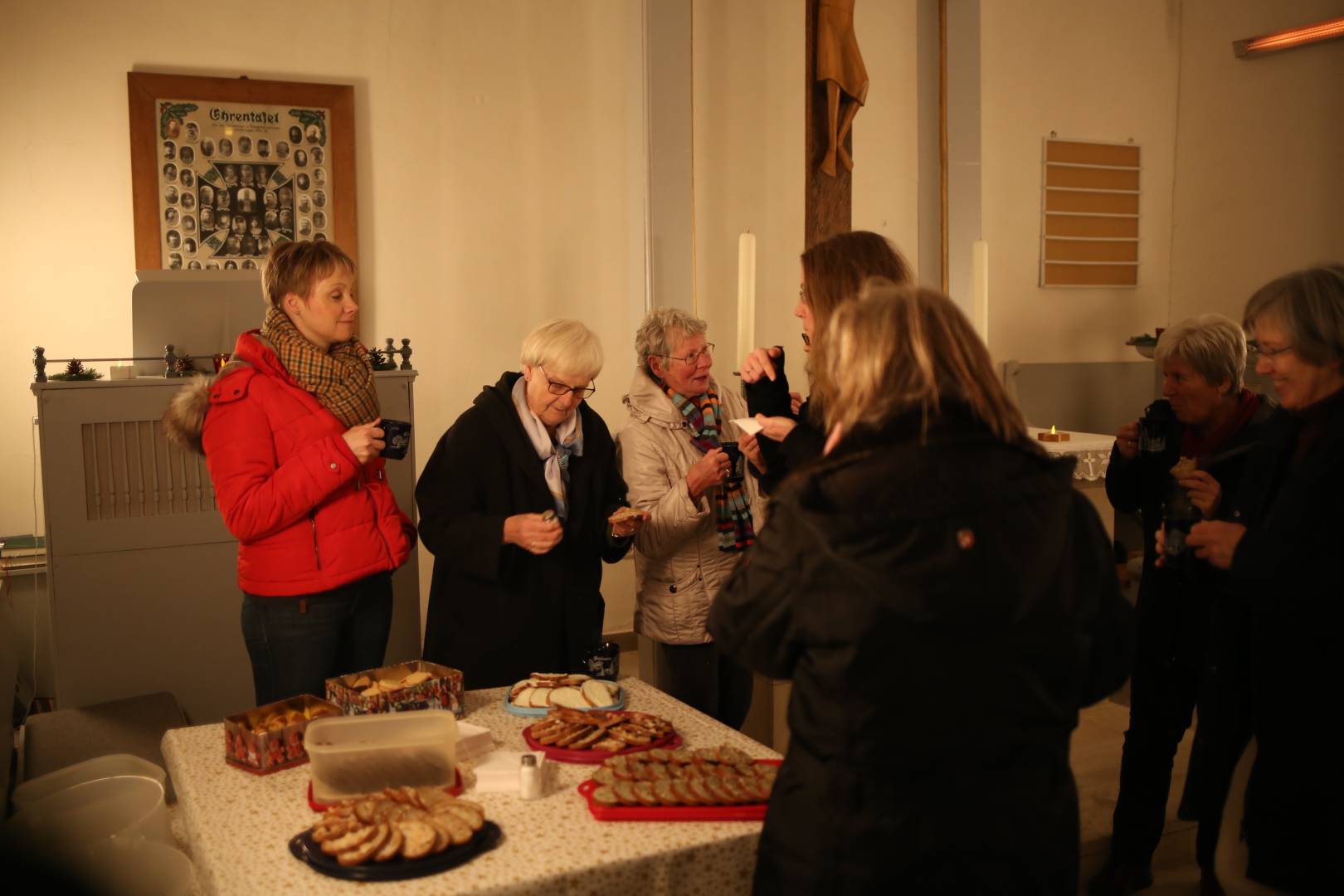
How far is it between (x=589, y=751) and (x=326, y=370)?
109 centimetres

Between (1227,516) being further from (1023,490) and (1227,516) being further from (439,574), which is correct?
(439,574)

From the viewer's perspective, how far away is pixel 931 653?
127 cm

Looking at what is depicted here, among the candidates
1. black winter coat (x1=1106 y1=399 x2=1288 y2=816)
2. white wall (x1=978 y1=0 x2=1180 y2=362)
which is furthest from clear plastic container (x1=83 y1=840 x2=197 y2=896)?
white wall (x1=978 y1=0 x2=1180 y2=362)

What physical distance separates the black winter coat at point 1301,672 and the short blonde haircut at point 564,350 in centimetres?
144

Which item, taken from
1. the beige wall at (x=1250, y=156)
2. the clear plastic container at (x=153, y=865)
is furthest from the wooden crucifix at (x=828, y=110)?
the clear plastic container at (x=153, y=865)

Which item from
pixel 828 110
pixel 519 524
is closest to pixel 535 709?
pixel 519 524

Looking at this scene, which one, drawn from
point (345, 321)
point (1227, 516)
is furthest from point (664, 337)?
point (1227, 516)

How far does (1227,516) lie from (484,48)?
3617mm

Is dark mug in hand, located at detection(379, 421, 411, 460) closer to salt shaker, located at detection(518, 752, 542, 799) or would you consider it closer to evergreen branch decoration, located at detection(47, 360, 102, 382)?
salt shaker, located at detection(518, 752, 542, 799)

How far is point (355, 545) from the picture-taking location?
236cm

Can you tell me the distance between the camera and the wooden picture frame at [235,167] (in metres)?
4.23

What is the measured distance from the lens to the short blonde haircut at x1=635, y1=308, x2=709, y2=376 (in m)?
2.87

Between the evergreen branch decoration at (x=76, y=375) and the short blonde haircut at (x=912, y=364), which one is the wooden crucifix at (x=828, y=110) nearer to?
the evergreen branch decoration at (x=76, y=375)

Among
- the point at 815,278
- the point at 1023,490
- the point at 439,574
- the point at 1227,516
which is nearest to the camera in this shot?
the point at 1023,490
